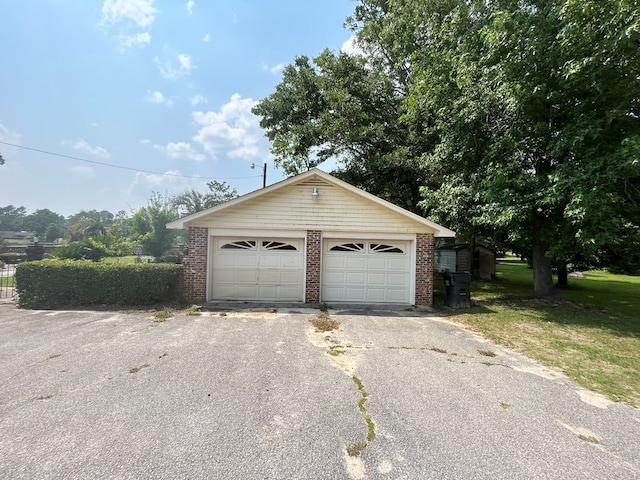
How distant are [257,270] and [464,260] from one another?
14482mm

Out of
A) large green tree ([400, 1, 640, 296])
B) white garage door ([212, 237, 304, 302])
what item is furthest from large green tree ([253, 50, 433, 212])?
white garage door ([212, 237, 304, 302])

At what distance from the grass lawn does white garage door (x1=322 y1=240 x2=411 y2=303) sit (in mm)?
1429

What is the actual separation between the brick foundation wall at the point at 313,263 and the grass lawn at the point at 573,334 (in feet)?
12.1

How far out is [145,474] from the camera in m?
2.35

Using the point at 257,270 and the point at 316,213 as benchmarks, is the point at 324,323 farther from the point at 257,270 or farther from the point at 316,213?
the point at 316,213

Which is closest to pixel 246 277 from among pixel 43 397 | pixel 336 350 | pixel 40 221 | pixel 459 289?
pixel 336 350

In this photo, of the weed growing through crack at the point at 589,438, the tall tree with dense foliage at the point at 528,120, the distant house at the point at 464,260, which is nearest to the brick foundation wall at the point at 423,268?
the tall tree with dense foliage at the point at 528,120

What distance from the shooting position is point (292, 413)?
3.26 m

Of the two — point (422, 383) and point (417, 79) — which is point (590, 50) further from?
point (422, 383)

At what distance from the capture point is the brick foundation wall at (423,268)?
31.0ft

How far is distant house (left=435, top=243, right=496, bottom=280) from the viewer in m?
19.2

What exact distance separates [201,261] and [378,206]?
544cm

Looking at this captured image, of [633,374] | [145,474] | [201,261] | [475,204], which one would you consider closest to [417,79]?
[475,204]

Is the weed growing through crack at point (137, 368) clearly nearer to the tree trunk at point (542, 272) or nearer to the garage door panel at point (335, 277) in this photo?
the garage door panel at point (335, 277)
